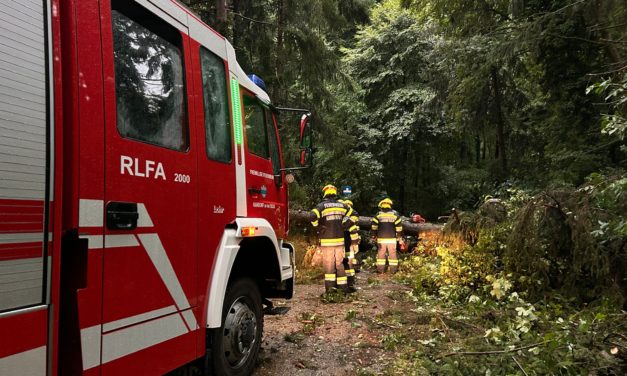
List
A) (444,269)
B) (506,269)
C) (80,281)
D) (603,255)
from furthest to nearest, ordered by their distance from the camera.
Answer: (444,269), (506,269), (603,255), (80,281)

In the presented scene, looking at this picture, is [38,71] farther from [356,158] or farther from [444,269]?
[356,158]

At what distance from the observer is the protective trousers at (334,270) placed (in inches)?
332

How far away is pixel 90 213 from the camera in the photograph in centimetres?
228

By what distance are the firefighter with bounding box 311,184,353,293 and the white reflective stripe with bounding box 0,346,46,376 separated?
6.65m

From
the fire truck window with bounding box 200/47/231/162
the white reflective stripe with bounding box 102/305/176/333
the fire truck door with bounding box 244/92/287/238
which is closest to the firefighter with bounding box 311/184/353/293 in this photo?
the fire truck door with bounding box 244/92/287/238

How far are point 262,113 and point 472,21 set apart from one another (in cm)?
826

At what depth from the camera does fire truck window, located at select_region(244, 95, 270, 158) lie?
173 inches

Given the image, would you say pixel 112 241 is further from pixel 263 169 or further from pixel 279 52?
pixel 279 52

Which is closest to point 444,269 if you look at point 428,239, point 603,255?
point 603,255

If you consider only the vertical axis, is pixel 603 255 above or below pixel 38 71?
below

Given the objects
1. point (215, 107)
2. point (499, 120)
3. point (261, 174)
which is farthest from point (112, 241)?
point (499, 120)

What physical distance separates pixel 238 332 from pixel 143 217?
1742 mm

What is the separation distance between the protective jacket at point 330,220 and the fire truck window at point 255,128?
3873 millimetres

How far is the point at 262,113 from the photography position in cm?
486
